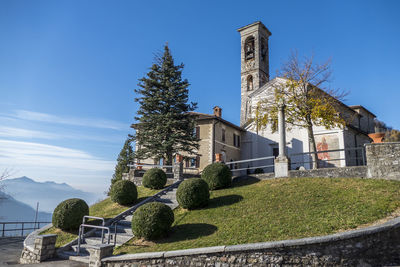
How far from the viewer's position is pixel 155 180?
17375mm

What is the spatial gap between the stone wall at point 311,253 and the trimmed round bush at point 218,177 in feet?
24.1

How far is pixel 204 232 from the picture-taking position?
397 inches

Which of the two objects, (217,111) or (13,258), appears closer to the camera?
(13,258)

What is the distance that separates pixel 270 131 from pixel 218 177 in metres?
17.0

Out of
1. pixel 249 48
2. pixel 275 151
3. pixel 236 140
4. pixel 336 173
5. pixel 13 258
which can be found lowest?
pixel 13 258

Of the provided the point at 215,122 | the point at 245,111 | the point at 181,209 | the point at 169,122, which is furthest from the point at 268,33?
the point at 181,209

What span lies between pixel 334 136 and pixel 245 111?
14303mm

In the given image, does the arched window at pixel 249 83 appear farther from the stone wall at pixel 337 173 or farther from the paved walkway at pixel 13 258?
the paved walkway at pixel 13 258

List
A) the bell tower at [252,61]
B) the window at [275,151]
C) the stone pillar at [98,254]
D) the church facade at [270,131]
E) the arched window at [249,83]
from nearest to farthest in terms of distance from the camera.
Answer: the stone pillar at [98,254] < the church facade at [270,131] < the window at [275,151] < the bell tower at [252,61] < the arched window at [249,83]

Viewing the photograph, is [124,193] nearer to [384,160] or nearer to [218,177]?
[218,177]

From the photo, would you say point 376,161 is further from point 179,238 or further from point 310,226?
point 179,238

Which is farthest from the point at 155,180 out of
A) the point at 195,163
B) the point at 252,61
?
the point at 252,61

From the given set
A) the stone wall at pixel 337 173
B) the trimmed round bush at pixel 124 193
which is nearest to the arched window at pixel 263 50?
the stone wall at pixel 337 173

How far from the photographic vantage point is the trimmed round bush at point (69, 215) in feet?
40.9
